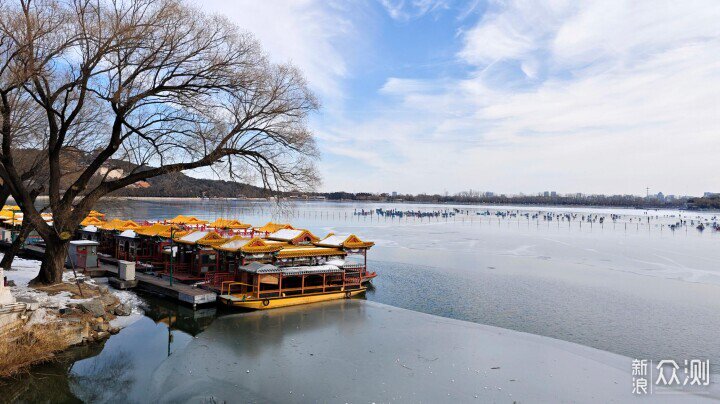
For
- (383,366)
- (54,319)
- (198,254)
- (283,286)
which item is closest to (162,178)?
(198,254)

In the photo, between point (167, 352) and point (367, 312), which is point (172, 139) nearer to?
point (167, 352)

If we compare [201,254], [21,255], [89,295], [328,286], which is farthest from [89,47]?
[21,255]

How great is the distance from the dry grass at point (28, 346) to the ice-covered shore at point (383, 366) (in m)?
3.04

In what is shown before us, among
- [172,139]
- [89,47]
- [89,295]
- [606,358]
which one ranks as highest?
[89,47]

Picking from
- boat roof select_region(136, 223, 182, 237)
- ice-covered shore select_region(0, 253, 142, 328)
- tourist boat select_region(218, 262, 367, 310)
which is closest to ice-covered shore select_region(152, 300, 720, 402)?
tourist boat select_region(218, 262, 367, 310)

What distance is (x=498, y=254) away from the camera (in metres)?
41.8

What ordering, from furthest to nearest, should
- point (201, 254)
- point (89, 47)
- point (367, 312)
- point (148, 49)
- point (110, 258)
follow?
1. point (110, 258)
2. point (201, 254)
3. point (367, 312)
4. point (148, 49)
5. point (89, 47)

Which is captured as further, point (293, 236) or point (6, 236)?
point (6, 236)

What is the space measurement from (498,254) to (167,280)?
29.0m

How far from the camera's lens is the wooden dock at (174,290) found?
64.6ft

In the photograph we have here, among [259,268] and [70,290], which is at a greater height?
[259,268]

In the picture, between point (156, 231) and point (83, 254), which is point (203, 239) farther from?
point (83, 254)

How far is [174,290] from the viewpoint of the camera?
2083 cm

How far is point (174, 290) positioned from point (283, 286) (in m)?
4.88
